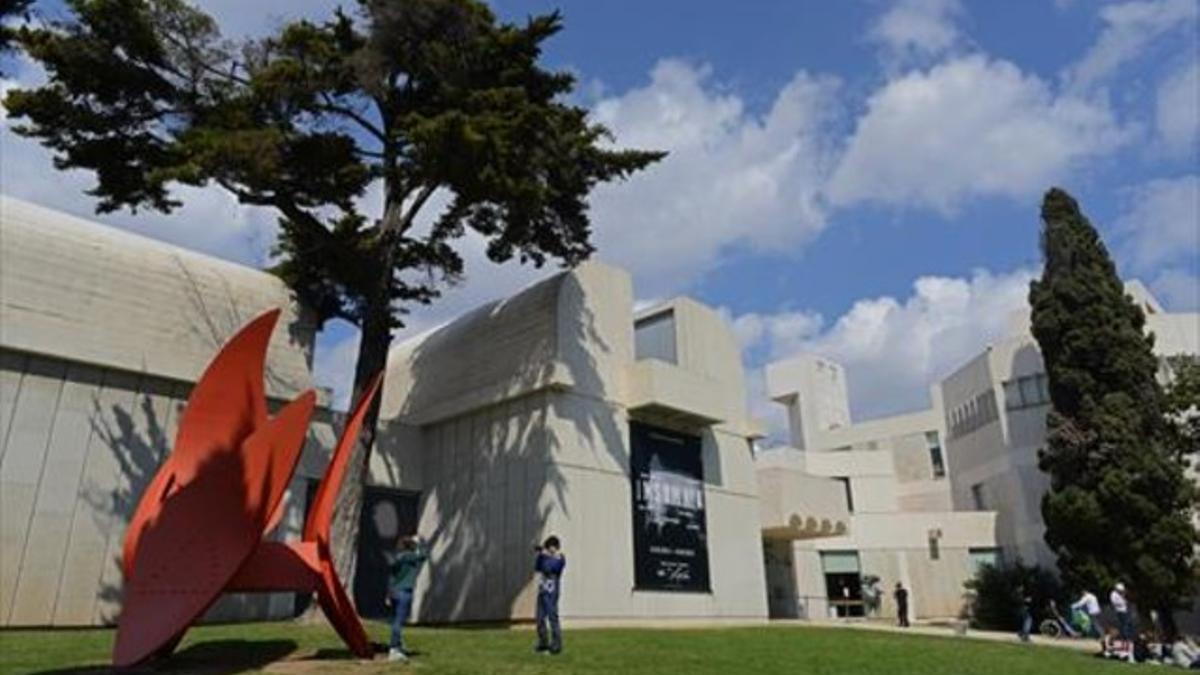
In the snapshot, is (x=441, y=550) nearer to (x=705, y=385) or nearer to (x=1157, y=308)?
(x=705, y=385)

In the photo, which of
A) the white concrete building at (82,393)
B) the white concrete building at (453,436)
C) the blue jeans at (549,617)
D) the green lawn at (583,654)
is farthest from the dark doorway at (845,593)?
the blue jeans at (549,617)

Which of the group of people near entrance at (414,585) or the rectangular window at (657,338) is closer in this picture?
the group of people near entrance at (414,585)

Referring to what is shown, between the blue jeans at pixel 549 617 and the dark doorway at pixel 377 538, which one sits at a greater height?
the dark doorway at pixel 377 538

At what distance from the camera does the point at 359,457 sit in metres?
18.9

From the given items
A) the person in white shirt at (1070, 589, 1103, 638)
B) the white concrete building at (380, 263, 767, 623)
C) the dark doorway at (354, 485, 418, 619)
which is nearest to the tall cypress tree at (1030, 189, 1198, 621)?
the person in white shirt at (1070, 589, 1103, 638)

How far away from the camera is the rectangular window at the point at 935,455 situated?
169 feet

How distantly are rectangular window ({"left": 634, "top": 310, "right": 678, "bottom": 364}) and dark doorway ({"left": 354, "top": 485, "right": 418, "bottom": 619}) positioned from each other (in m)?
7.55

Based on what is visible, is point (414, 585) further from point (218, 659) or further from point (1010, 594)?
point (1010, 594)

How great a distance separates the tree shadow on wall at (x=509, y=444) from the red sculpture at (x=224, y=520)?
32.6 feet

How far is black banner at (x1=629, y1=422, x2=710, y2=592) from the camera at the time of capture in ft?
75.1

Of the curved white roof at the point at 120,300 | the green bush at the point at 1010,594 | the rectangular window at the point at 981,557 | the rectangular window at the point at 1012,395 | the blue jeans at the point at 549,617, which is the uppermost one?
the rectangular window at the point at 1012,395

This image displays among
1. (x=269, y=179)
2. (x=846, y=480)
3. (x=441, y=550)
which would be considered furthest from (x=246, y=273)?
(x=846, y=480)

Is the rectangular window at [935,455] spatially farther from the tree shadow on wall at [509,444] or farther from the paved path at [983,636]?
the tree shadow on wall at [509,444]

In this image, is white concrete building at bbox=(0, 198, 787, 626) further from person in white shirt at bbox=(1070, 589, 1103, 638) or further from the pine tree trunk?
person in white shirt at bbox=(1070, 589, 1103, 638)
